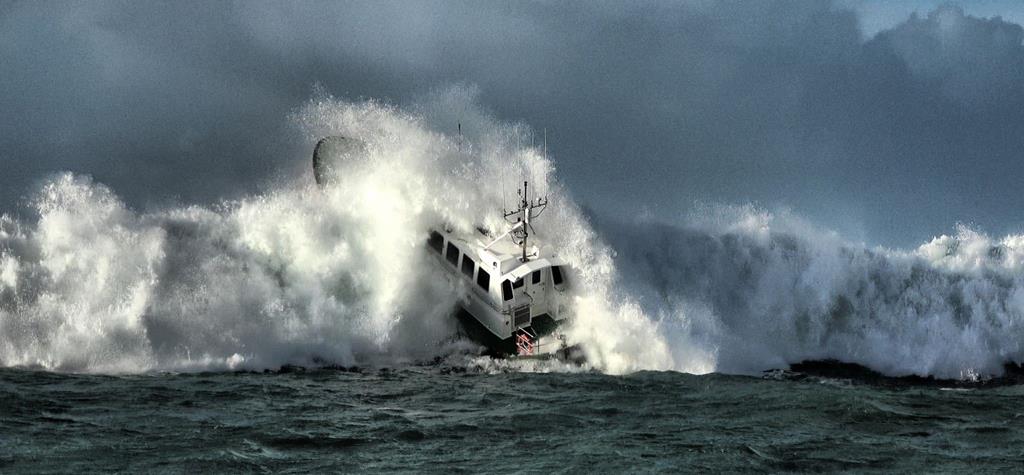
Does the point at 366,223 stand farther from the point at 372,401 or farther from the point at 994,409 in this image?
the point at 994,409

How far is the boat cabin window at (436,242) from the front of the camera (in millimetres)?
44625

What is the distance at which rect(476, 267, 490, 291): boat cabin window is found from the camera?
4266cm

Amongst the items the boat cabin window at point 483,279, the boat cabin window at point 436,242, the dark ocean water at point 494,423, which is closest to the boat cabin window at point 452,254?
the boat cabin window at point 436,242

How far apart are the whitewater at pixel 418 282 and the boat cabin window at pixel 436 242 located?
1.66 ft

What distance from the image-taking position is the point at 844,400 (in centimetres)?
3638

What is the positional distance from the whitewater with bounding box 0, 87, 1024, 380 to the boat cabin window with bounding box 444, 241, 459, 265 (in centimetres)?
74

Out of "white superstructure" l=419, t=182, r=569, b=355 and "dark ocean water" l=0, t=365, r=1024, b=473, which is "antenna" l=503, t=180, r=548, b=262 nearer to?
"white superstructure" l=419, t=182, r=569, b=355

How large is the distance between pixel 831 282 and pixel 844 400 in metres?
9.34

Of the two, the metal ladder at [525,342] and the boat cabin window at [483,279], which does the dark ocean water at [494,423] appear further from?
the boat cabin window at [483,279]

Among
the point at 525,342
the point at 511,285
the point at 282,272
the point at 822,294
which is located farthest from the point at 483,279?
Answer: the point at 822,294

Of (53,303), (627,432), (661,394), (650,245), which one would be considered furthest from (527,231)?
(53,303)

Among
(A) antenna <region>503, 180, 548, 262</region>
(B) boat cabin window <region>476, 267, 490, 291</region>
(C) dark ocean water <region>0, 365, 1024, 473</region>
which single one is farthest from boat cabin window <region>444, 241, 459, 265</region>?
(C) dark ocean water <region>0, 365, 1024, 473</region>

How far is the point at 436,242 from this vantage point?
44844 millimetres

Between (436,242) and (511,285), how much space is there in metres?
3.99
